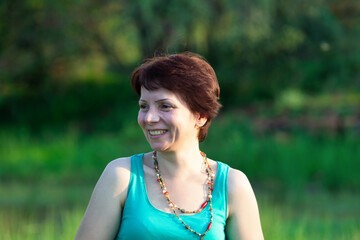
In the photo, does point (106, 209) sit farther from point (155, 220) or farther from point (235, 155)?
point (235, 155)

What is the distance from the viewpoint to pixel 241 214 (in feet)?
6.99

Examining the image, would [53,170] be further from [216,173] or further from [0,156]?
[216,173]

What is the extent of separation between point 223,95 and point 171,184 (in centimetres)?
1097

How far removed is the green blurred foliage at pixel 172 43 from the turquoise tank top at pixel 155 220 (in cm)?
842

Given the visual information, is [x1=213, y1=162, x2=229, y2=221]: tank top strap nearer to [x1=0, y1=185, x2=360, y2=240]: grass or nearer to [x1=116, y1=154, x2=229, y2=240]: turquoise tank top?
[x1=116, y1=154, x2=229, y2=240]: turquoise tank top

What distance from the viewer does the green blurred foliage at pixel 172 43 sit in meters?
10.9

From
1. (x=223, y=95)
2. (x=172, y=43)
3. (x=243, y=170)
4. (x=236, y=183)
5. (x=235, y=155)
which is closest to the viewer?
(x=236, y=183)

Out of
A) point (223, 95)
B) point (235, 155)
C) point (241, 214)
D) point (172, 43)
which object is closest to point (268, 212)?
point (241, 214)

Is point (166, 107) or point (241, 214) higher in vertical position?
point (166, 107)

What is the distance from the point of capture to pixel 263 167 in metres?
8.19

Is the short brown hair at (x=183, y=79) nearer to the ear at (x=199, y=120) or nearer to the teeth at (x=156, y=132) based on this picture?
the ear at (x=199, y=120)

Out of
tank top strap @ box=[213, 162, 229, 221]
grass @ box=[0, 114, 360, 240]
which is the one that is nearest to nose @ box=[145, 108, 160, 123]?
→ tank top strap @ box=[213, 162, 229, 221]

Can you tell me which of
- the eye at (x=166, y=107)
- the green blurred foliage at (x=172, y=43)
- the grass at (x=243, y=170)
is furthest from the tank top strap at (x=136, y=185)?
the green blurred foliage at (x=172, y=43)

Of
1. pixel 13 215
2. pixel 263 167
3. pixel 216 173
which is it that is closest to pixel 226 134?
pixel 263 167
